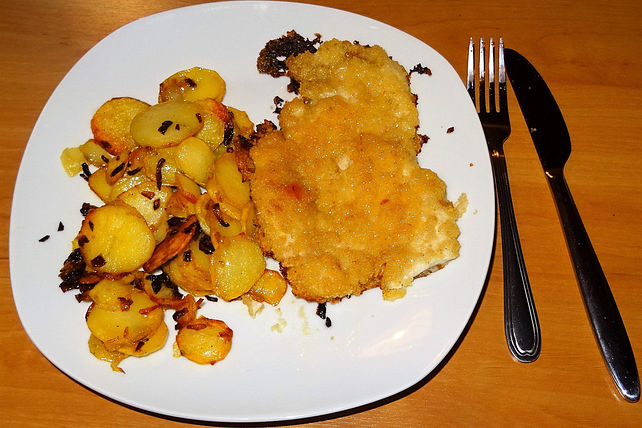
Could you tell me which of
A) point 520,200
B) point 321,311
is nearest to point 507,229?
point 520,200

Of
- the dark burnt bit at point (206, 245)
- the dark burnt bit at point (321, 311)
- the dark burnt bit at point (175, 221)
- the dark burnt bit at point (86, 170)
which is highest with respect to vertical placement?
the dark burnt bit at point (86, 170)

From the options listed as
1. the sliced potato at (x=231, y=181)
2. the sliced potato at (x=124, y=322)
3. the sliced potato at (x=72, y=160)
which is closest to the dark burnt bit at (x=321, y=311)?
the sliced potato at (x=231, y=181)

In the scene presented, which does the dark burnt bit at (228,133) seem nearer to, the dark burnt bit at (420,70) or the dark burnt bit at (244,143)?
the dark burnt bit at (244,143)

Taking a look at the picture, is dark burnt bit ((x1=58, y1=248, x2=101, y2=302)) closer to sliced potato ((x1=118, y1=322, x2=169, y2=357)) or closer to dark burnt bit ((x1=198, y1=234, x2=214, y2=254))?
sliced potato ((x1=118, y1=322, x2=169, y2=357))

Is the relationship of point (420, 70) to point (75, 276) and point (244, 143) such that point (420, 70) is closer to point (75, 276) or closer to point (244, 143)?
point (244, 143)

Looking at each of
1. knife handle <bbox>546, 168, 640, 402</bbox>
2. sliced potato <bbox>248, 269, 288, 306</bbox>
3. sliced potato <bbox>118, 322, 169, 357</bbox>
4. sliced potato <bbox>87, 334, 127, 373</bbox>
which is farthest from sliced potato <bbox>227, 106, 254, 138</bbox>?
knife handle <bbox>546, 168, 640, 402</bbox>

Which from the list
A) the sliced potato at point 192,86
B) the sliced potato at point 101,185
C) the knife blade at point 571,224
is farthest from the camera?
the sliced potato at point 192,86
